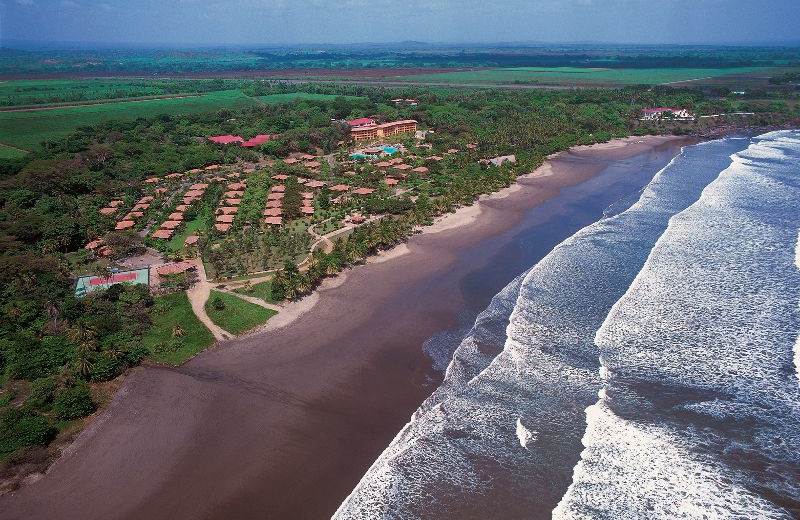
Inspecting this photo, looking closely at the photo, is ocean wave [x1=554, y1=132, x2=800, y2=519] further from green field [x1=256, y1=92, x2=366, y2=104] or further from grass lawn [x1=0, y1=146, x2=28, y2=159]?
green field [x1=256, y1=92, x2=366, y2=104]

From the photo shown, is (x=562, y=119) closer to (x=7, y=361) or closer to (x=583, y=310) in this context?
(x=583, y=310)

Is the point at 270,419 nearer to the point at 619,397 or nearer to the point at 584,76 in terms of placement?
the point at 619,397

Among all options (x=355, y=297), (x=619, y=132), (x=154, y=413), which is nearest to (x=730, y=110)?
(x=619, y=132)

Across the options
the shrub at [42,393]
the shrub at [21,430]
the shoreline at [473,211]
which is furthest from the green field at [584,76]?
the shrub at [21,430]

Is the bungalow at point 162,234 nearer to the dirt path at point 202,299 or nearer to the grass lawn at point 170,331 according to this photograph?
the dirt path at point 202,299

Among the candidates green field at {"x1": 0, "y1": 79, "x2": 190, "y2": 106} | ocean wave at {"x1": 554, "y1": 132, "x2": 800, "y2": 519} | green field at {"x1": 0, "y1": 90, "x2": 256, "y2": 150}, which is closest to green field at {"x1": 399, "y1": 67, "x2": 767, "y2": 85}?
green field at {"x1": 0, "y1": 90, "x2": 256, "y2": 150}

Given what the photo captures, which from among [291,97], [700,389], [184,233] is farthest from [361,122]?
[700,389]

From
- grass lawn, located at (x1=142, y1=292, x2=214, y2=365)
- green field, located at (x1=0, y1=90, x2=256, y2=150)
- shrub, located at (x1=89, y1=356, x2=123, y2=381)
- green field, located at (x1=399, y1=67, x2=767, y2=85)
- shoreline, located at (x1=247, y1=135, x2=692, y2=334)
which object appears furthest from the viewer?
green field, located at (x1=399, y1=67, x2=767, y2=85)
